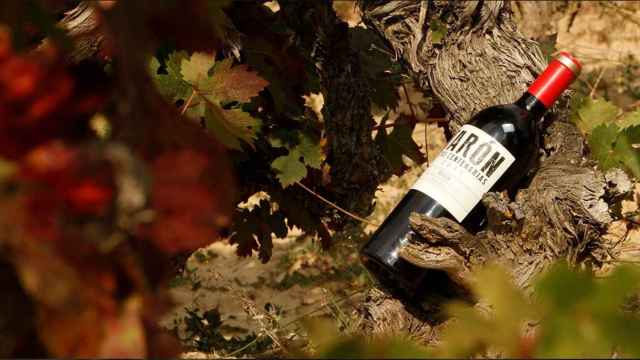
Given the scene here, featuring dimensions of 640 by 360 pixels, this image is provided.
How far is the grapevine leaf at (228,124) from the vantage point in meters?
1.86

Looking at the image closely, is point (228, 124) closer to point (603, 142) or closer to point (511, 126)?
point (511, 126)

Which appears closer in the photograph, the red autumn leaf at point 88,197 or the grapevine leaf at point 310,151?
the red autumn leaf at point 88,197

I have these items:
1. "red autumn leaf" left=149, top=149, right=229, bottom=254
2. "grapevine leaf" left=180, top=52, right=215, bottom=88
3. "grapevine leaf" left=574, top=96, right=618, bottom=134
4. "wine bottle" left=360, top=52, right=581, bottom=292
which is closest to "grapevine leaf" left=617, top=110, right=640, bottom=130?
"grapevine leaf" left=574, top=96, right=618, bottom=134

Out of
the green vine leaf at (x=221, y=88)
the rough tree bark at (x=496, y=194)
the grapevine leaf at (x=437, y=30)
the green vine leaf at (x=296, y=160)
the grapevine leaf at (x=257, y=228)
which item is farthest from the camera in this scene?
the grapevine leaf at (x=257, y=228)

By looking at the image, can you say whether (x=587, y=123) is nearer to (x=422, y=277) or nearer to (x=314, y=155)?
(x=422, y=277)

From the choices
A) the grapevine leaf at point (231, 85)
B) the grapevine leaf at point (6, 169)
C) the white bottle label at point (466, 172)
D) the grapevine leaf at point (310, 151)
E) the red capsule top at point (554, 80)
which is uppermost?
the grapevine leaf at point (6, 169)

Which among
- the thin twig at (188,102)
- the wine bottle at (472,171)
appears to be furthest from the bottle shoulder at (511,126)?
the thin twig at (188,102)

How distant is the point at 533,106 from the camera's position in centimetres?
185

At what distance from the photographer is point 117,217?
65 centimetres

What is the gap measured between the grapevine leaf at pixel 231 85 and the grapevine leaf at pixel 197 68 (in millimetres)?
19

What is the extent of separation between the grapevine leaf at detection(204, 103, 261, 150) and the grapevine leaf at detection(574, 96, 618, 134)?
70 cm

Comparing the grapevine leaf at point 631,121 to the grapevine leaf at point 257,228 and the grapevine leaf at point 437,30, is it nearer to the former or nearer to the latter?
the grapevine leaf at point 437,30

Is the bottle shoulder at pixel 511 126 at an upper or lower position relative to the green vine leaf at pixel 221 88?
upper

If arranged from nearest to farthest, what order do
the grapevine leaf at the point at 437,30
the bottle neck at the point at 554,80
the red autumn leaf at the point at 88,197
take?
the red autumn leaf at the point at 88,197 → the bottle neck at the point at 554,80 → the grapevine leaf at the point at 437,30
